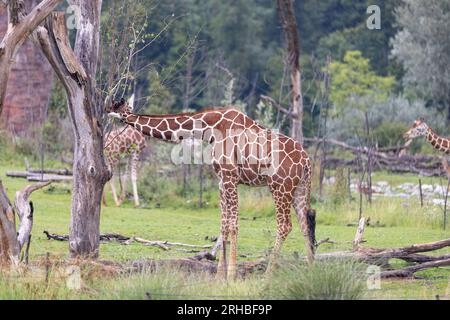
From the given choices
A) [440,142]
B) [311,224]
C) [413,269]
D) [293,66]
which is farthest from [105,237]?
[293,66]

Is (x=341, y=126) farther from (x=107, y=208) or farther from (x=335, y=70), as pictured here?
(x=107, y=208)

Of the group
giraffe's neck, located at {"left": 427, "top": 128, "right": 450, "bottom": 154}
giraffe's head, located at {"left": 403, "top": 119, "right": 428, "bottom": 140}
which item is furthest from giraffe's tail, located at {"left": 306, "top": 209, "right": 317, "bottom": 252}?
giraffe's head, located at {"left": 403, "top": 119, "right": 428, "bottom": 140}

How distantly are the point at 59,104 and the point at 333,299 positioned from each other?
20.6 metres

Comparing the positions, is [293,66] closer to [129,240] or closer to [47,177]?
[47,177]

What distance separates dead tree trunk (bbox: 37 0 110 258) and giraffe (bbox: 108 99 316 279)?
1.55 feet

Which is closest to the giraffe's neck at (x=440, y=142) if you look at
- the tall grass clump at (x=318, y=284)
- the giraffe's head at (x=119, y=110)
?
the giraffe's head at (x=119, y=110)

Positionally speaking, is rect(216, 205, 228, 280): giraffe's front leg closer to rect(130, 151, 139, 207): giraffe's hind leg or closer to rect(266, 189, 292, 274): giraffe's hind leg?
rect(266, 189, 292, 274): giraffe's hind leg

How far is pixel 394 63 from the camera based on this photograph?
50156mm

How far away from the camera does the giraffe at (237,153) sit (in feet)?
41.9

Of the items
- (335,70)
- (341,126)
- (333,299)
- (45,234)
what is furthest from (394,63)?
(333,299)

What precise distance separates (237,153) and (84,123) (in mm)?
1876

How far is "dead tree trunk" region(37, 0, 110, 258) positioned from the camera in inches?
477

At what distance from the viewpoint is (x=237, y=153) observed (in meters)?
12.8

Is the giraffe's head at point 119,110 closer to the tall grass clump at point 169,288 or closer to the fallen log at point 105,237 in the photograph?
the tall grass clump at point 169,288
